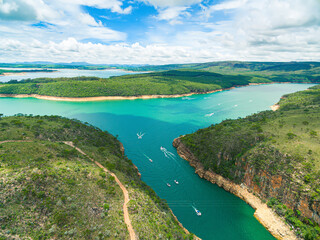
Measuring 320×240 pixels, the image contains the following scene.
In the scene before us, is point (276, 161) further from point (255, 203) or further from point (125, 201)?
point (125, 201)

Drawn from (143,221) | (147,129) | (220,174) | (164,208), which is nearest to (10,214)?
(143,221)

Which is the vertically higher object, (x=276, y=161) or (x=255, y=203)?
(x=276, y=161)

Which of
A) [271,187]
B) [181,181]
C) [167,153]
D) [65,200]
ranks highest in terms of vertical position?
[65,200]

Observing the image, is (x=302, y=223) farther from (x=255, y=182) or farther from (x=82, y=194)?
(x=82, y=194)

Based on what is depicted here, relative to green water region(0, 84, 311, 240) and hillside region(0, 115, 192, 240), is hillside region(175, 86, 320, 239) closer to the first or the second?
green water region(0, 84, 311, 240)

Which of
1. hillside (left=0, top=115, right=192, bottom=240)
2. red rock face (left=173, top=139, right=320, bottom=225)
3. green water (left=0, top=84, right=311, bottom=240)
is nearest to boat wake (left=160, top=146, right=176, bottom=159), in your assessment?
green water (left=0, top=84, right=311, bottom=240)

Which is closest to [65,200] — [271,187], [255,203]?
[255,203]
